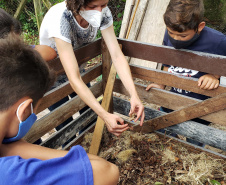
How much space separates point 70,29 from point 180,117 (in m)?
1.69

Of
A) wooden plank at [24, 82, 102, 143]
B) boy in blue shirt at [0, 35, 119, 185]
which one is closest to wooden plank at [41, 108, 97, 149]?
wooden plank at [24, 82, 102, 143]

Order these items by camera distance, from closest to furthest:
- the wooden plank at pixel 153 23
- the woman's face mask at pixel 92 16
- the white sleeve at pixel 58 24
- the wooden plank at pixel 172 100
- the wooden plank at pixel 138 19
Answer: the white sleeve at pixel 58 24 → the woman's face mask at pixel 92 16 → the wooden plank at pixel 172 100 → the wooden plank at pixel 153 23 → the wooden plank at pixel 138 19

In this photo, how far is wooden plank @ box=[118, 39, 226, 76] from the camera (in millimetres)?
2025

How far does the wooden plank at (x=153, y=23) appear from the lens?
440 centimetres

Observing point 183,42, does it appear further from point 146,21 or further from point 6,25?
point 146,21

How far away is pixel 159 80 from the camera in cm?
252

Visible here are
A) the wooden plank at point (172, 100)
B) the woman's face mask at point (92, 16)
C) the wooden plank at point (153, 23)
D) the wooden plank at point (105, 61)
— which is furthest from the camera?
the wooden plank at point (153, 23)

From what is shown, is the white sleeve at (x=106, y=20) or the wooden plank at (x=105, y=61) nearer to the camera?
the white sleeve at (x=106, y=20)

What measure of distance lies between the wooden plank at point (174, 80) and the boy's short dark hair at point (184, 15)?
22.6 inches

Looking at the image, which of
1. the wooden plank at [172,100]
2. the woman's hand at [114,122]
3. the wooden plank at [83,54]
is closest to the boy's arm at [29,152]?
the woman's hand at [114,122]

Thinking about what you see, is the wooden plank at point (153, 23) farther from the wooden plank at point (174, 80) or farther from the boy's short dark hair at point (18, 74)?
the boy's short dark hair at point (18, 74)

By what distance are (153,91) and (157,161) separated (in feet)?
3.01

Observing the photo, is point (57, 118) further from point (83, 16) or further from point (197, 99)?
point (197, 99)

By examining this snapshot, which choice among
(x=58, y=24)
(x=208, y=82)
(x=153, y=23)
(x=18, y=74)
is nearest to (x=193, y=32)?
(x=208, y=82)
